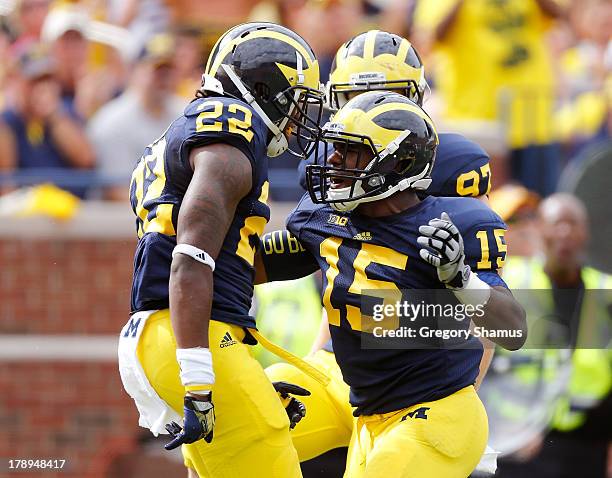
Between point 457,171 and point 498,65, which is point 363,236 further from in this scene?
point 498,65

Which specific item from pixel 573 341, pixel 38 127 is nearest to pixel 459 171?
pixel 573 341

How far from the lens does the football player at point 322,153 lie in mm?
5184

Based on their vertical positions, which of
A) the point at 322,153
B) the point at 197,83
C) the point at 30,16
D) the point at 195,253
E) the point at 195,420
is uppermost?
the point at 30,16

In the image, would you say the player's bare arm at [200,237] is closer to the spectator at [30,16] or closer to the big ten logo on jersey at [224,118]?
the big ten logo on jersey at [224,118]

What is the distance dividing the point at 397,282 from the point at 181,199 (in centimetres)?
78

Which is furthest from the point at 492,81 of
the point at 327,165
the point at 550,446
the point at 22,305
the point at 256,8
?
the point at 327,165

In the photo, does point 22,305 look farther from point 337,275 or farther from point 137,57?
point 337,275

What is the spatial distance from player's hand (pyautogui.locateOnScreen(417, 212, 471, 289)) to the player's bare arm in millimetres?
646

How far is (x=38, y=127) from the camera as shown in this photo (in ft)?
29.2

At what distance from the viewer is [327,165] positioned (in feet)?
15.6

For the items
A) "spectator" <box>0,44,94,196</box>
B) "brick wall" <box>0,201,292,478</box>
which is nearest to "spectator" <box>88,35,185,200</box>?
"spectator" <box>0,44,94,196</box>

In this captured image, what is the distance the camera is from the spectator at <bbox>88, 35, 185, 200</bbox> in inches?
342

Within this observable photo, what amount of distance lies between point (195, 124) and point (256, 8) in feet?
18.0

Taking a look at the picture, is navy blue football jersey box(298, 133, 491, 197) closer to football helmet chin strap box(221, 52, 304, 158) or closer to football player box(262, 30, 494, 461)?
football player box(262, 30, 494, 461)
